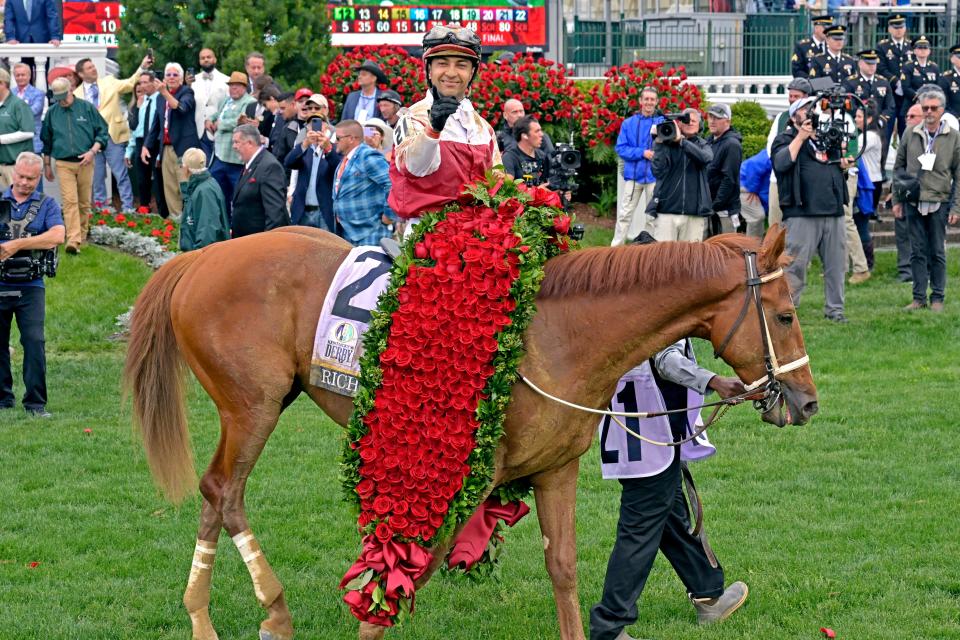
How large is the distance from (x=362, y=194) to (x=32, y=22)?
28.7ft

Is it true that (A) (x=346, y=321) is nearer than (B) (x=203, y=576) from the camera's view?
Yes

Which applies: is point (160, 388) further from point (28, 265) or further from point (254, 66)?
point (254, 66)

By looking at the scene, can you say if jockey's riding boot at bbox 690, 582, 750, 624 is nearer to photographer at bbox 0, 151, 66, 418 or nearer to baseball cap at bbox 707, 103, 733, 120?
photographer at bbox 0, 151, 66, 418

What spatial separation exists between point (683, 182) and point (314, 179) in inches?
149

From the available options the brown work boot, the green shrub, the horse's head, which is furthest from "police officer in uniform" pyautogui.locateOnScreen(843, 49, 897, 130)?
the horse's head

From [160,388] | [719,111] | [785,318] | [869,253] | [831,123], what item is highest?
[719,111]

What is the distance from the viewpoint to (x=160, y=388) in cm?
624

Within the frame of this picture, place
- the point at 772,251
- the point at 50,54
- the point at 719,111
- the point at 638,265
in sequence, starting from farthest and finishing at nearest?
the point at 50,54 < the point at 719,111 < the point at 638,265 < the point at 772,251

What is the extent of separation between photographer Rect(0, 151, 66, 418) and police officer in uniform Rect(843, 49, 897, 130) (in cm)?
1135

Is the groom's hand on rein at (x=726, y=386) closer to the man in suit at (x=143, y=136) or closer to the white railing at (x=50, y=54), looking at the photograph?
the man in suit at (x=143, y=136)

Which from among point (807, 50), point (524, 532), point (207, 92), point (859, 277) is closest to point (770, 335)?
point (524, 532)

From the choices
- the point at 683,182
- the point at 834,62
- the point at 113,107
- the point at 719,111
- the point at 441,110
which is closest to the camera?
the point at 441,110

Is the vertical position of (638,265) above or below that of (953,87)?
below

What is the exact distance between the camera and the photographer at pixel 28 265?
9.59 m
